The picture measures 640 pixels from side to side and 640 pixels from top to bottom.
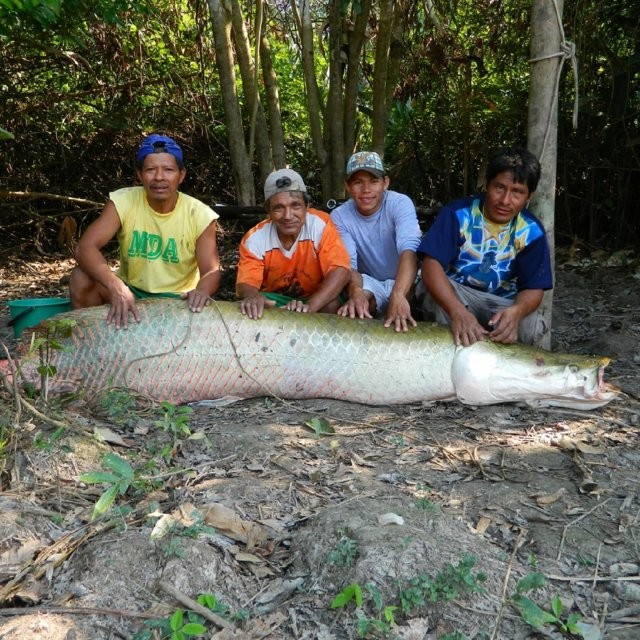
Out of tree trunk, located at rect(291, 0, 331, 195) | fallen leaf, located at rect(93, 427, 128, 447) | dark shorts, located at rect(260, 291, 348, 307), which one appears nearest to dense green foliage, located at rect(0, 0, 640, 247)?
tree trunk, located at rect(291, 0, 331, 195)

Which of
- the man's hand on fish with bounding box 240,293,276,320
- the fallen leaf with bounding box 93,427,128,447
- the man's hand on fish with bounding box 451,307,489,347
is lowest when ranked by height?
the fallen leaf with bounding box 93,427,128,447

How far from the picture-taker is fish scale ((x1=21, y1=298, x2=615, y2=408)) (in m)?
3.79

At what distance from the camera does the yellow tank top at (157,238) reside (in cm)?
441

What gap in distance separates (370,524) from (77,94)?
23.5 ft

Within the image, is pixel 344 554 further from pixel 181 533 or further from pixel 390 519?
pixel 181 533

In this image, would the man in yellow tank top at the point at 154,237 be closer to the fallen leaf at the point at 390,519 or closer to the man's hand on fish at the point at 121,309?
the man's hand on fish at the point at 121,309

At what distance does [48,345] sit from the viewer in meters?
3.42

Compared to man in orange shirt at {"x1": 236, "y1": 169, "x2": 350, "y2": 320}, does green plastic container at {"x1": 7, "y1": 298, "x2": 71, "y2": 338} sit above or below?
below

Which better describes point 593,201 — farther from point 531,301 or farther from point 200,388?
point 200,388

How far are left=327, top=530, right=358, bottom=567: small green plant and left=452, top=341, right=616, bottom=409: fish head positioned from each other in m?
1.80

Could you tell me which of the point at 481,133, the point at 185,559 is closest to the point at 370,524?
the point at 185,559

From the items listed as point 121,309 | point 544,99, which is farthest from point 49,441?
point 544,99

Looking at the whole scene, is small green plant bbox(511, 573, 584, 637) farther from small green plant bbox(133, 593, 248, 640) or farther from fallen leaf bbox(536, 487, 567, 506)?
small green plant bbox(133, 593, 248, 640)

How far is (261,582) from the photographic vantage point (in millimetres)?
2254
